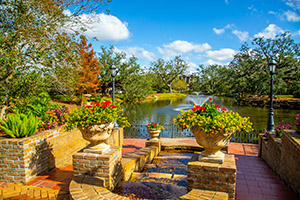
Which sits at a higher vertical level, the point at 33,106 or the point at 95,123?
the point at 33,106

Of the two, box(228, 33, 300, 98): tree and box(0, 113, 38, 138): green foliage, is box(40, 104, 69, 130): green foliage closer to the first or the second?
box(0, 113, 38, 138): green foliage

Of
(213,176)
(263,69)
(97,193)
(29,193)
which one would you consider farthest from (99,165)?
(263,69)

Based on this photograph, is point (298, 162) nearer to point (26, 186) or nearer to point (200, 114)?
point (200, 114)

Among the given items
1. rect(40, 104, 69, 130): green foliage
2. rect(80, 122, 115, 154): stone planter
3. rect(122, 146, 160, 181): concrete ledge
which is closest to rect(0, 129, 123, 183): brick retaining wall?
rect(40, 104, 69, 130): green foliage

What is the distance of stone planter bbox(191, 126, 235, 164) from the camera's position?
3.03 meters

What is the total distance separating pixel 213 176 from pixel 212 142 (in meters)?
0.52

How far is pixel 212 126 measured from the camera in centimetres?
291

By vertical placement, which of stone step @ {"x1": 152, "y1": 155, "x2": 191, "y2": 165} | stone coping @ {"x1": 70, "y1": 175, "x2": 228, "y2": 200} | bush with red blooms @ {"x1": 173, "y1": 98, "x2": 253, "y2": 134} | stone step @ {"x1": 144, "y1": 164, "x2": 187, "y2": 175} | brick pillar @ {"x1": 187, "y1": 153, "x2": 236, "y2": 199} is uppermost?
bush with red blooms @ {"x1": 173, "y1": 98, "x2": 253, "y2": 134}

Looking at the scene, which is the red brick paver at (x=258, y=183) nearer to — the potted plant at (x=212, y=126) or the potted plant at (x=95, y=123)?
the potted plant at (x=212, y=126)

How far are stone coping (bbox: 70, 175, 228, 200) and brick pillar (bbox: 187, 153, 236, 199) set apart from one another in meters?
0.09

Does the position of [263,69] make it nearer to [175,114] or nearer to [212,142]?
[175,114]

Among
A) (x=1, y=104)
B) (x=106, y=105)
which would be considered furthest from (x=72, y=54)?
(x=106, y=105)

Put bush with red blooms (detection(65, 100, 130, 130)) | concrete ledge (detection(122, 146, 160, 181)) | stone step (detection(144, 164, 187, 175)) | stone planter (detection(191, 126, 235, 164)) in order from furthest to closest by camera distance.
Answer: stone step (detection(144, 164, 187, 175)) → concrete ledge (detection(122, 146, 160, 181)) → bush with red blooms (detection(65, 100, 130, 130)) → stone planter (detection(191, 126, 235, 164))

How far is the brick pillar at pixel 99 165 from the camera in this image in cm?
341
